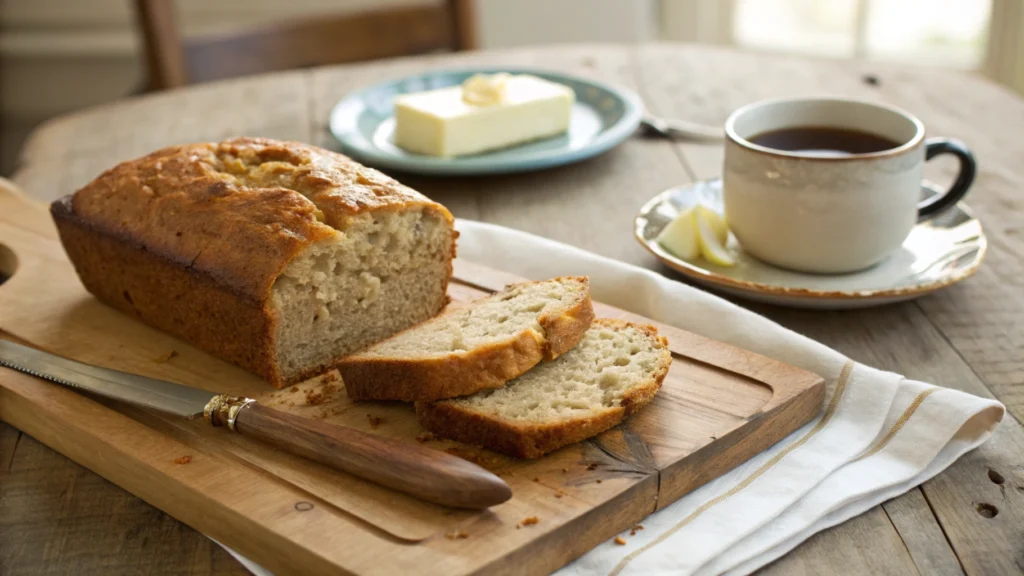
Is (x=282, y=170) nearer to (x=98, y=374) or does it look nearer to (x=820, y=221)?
(x=98, y=374)

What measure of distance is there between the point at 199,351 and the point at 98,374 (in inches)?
10.1

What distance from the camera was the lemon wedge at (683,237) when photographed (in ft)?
7.84

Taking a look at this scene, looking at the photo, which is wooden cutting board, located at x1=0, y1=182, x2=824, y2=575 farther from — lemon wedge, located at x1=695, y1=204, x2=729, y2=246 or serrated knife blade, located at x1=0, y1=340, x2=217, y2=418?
lemon wedge, located at x1=695, y1=204, x2=729, y2=246

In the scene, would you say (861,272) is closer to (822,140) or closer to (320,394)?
(822,140)

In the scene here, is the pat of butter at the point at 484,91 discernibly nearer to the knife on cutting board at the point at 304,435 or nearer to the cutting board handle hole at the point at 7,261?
the cutting board handle hole at the point at 7,261

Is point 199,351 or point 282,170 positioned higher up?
point 282,170

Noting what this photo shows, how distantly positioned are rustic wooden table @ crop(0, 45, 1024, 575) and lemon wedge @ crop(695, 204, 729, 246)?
171 millimetres

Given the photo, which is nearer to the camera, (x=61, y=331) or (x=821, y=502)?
(x=821, y=502)

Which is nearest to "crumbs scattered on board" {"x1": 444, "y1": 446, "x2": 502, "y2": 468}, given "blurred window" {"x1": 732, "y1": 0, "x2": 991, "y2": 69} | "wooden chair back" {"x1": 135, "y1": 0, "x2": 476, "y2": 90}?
"wooden chair back" {"x1": 135, "y1": 0, "x2": 476, "y2": 90}

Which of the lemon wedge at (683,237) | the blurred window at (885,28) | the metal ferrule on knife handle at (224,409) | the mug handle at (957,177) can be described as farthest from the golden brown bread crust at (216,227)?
the blurred window at (885,28)

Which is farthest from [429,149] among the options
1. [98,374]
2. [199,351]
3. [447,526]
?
[447,526]

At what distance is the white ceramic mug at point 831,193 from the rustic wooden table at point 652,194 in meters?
0.15

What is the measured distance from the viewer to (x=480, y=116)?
9.77ft

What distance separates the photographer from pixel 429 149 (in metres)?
2.99
